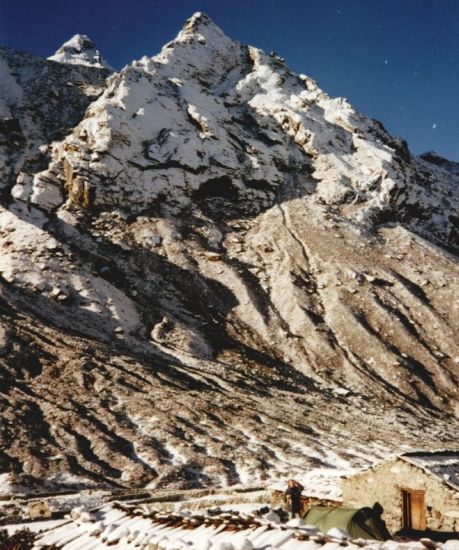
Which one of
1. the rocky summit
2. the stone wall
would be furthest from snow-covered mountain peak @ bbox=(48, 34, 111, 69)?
the stone wall

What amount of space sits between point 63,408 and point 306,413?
17.2m

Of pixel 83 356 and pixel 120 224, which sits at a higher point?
pixel 120 224

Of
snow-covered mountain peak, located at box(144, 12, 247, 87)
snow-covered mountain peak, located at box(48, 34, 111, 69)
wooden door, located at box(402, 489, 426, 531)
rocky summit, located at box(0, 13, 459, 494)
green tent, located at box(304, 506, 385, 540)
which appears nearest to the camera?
green tent, located at box(304, 506, 385, 540)

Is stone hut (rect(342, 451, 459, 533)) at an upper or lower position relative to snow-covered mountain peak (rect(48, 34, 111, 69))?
lower

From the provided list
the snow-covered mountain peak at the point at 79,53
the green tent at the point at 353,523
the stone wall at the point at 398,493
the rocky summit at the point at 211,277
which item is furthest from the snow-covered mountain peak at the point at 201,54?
the green tent at the point at 353,523

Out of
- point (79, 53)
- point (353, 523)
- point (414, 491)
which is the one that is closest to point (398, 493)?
point (414, 491)

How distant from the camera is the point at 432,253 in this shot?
70250mm

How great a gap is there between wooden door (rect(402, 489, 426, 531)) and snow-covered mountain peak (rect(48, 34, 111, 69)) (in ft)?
501

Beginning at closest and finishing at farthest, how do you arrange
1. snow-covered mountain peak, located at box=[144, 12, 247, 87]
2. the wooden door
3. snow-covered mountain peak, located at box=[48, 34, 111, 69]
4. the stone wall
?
the stone wall
the wooden door
snow-covered mountain peak, located at box=[144, 12, 247, 87]
snow-covered mountain peak, located at box=[48, 34, 111, 69]

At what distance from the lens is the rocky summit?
3244cm

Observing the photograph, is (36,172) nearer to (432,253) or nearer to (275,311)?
(275,311)

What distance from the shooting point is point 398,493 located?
548 inches

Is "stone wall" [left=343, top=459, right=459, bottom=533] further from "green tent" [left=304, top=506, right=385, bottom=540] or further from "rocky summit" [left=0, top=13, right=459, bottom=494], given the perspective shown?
"rocky summit" [left=0, top=13, right=459, bottom=494]

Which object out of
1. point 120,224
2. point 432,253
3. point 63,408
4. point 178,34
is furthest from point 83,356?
point 178,34
